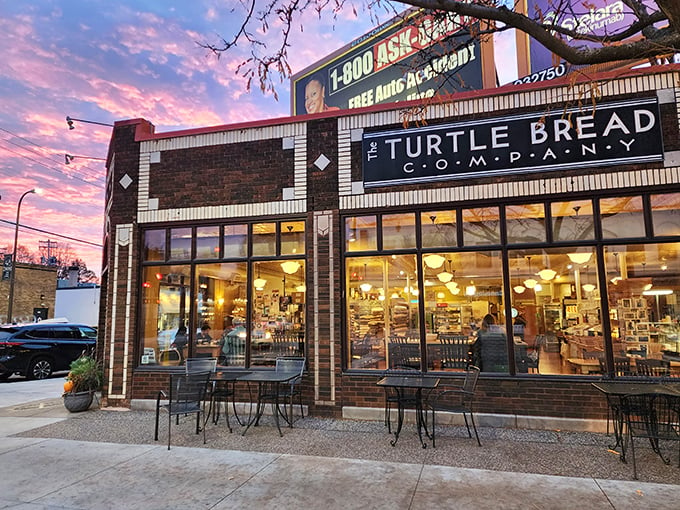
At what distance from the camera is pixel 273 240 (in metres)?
8.75

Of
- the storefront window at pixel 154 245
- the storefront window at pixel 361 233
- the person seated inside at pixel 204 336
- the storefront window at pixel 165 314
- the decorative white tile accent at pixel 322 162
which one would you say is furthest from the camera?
the storefront window at pixel 154 245

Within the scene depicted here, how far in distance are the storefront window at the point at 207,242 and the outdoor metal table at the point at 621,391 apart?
6.82m

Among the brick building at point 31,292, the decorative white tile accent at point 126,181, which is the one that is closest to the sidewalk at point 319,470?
the decorative white tile accent at point 126,181

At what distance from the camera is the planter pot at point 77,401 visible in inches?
345

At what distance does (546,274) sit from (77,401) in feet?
29.2

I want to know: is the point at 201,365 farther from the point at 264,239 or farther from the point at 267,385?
the point at 264,239

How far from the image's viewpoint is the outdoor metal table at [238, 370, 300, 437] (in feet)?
23.4

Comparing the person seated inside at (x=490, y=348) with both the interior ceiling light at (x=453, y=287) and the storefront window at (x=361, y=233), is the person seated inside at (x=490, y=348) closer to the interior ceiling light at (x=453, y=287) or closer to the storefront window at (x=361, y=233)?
the interior ceiling light at (x=453, y=287)

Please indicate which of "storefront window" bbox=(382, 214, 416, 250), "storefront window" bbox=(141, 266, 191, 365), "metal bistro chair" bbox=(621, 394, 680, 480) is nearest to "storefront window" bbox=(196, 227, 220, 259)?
"storefront window" bbox=(141, 266, 191, 365)

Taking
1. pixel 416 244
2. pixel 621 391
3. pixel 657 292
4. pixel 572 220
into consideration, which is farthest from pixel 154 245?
pixel 657 292

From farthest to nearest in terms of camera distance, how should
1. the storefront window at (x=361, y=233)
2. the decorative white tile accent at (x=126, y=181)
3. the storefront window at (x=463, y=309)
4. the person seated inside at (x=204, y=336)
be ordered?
the decorative white tile accent at (x=126, y=181), the person seated inside at (x=204, y=336), the storefront window at (x=361, y=233), the storefront window at (x=463, y=309)

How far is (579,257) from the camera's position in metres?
7.50

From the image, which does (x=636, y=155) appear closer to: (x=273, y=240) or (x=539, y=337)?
(x=539, y=337)

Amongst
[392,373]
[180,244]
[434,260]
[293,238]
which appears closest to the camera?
[392,373]
